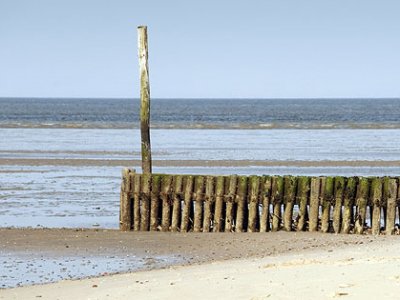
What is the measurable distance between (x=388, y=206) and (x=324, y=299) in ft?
27.8

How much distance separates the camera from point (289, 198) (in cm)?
1905

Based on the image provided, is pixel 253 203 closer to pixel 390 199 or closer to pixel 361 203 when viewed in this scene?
pixel 361 203

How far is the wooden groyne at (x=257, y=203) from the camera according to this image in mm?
18750

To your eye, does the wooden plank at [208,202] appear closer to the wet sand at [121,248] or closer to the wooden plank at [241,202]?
the wet sand at [121,248]

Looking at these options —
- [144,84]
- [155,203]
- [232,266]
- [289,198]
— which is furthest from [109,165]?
[232,266]

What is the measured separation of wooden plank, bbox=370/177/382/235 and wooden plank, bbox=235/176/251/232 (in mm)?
2420

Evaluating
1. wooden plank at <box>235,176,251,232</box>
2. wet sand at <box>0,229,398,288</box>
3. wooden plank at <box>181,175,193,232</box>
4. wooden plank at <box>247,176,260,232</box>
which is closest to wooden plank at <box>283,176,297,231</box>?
wet sand at <box>0,229,398,288</box>

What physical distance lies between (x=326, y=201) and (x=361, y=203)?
656mm

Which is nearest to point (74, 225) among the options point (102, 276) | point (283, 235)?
point (283, 235)

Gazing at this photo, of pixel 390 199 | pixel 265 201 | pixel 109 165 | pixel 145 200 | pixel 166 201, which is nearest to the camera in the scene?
pixel 390 199

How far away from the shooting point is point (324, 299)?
10.5m

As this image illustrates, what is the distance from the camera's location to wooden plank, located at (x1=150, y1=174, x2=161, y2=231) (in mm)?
19664

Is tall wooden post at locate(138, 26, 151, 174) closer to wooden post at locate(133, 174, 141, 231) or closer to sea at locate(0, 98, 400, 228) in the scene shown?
wooden post at locate(133, 174, 141, 231)

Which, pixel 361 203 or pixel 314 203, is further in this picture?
pixel 314 203
